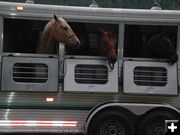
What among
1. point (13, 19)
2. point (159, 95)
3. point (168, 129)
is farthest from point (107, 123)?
point (168, 129)

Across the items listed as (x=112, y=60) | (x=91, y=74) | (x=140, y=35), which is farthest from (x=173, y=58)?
(x=91, y=74)

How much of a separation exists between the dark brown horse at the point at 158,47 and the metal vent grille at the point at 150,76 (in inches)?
10.2

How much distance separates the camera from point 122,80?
8531 mm

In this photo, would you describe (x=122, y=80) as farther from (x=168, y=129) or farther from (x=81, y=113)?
(x=168, y=129)

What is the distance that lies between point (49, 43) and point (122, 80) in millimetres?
Result: 1417

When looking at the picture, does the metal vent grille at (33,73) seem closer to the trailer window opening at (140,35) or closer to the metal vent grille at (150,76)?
the trailer window opening at (140,35)

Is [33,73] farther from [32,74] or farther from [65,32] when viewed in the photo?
[65,32]

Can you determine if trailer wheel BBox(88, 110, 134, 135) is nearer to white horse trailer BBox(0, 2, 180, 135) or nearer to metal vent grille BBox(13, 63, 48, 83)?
white horse trailer BBox(0, 2, 180, 135)

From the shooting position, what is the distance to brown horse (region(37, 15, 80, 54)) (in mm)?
8305

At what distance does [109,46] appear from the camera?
27.7 feet

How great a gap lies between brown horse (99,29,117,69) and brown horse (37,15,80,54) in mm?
497

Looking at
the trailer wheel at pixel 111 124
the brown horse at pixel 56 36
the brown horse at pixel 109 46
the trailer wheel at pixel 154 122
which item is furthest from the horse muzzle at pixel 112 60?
the trailer wheel at pixel 154 122

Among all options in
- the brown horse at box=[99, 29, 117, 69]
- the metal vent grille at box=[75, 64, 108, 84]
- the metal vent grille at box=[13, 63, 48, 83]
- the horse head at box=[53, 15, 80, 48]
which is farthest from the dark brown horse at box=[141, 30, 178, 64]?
the metal vent grille at box=[13, 63, 48, 83]

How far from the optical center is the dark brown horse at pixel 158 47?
8.69m
